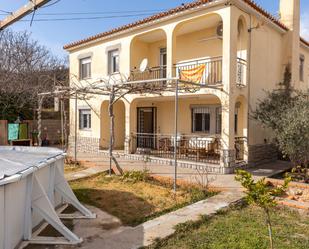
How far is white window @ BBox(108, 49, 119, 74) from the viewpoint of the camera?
57.9 feet

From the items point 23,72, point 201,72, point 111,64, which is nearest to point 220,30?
point 201,72

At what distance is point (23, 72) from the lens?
27016mm

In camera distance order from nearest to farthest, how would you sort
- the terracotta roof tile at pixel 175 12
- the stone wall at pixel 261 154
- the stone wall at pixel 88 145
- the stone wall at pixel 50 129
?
1. the terracotta roof tile at pixel 175 12
2. the stone wall at pixel 261 154
3. the stone wall at pixel 88 145
4. the stone wall at pixel 50 129

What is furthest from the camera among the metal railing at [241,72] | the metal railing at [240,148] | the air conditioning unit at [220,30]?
the air conditioning unit at [220,30]

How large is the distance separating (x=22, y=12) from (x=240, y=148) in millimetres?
10464

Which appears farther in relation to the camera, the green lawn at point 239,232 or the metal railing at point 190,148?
the metal railing at point 190,148

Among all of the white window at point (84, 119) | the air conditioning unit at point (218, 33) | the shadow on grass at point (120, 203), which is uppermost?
the air conditioning unit at point (218, 33)

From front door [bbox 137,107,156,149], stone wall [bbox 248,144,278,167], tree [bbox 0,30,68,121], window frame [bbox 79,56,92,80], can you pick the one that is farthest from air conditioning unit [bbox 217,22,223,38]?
tree [bbox 0,30,68,121]

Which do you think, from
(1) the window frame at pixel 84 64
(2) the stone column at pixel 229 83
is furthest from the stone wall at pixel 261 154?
(1) the window frame at pixel 84 64

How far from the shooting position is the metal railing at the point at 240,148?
12862 millimetres

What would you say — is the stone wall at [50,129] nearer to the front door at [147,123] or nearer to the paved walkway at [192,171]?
the front door at [147,123]

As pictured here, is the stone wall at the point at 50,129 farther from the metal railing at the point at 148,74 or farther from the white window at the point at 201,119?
the white window at the point at 201,119

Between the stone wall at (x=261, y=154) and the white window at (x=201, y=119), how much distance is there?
2.99m

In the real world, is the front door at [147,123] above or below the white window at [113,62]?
below
